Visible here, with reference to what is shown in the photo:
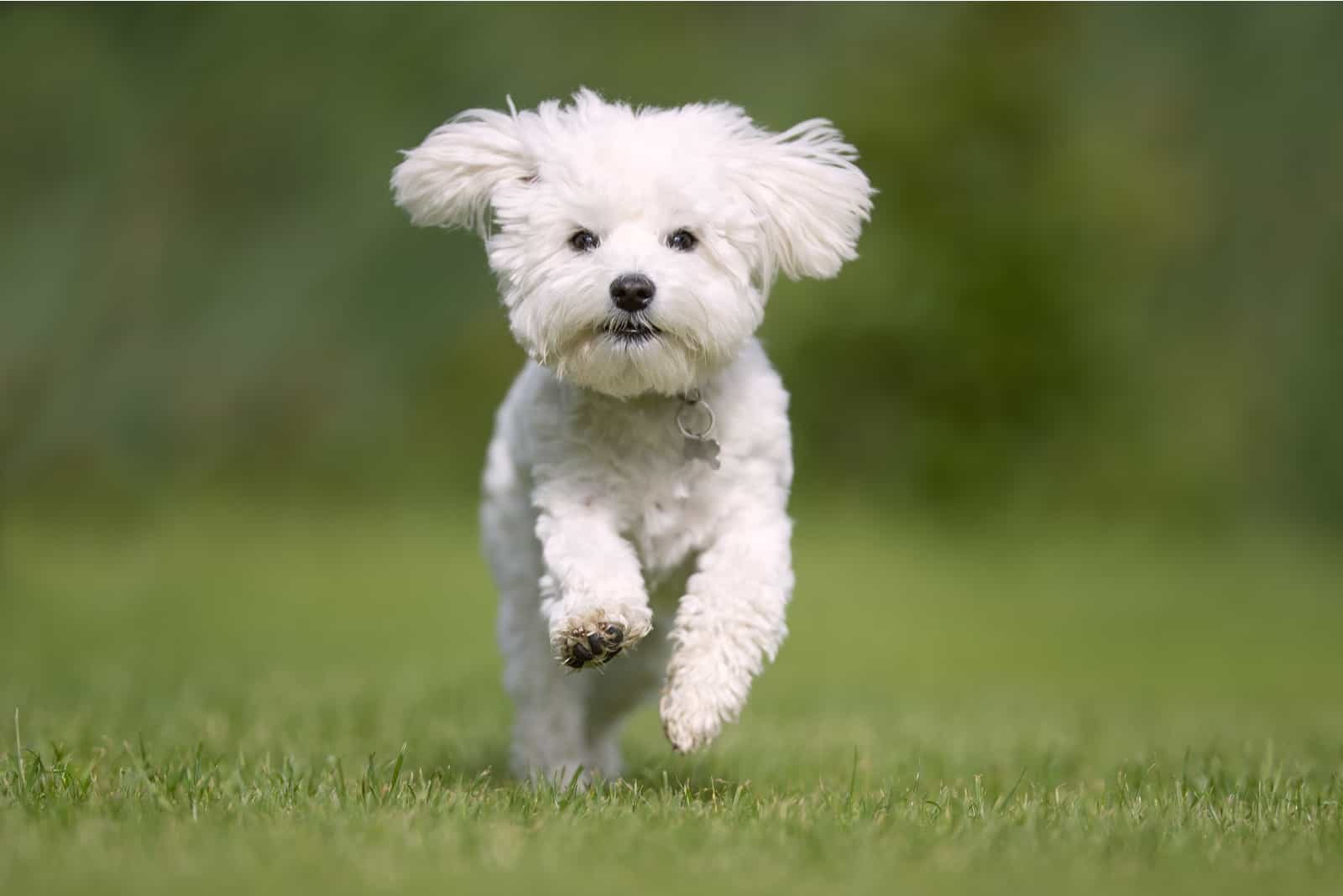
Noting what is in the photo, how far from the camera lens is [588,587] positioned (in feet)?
13.3

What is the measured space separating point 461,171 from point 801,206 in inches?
38.6

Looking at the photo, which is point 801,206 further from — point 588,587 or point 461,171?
point 588,587

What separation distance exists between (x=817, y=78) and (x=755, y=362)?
12.8 m

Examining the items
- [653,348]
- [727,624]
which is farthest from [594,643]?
[653,348]

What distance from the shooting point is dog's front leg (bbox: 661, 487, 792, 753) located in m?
4.04

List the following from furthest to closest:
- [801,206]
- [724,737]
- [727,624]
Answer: [724,737] < [801,206] < [727,624]

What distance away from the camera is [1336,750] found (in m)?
5.52

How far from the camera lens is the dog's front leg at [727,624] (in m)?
4.04

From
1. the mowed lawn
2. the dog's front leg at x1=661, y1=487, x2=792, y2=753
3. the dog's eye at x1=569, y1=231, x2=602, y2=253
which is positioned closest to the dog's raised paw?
the dog's front leg at x1=661, y1=487, x2=792, y2=753

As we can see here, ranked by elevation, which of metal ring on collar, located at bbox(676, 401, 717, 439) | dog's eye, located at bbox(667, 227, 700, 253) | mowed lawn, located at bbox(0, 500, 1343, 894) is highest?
dog's eye, located at bbox(667, 227, 700, 253)

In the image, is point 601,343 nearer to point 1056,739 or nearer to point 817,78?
point 1056,739

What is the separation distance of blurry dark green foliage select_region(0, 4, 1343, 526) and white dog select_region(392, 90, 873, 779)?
36.8 feet

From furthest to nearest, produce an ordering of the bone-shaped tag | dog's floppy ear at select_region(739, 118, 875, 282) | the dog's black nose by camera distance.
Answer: dog's floppy ear at select_region(739, 118, 875, 282), the bone-shaped tag, the dog's black nose

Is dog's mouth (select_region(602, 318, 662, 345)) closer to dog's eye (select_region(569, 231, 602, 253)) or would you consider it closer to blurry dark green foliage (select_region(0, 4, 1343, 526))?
dog's eye (select_region(569, 231, 602, 253))
